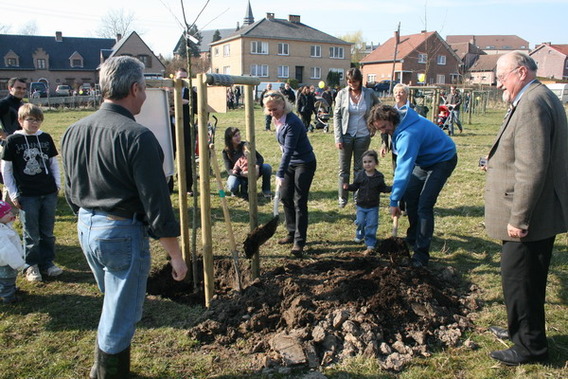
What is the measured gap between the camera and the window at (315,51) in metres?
55.3

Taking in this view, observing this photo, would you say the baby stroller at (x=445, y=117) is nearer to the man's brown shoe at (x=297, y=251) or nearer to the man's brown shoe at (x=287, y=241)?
the man's brown shoe at (x=287, y=241)

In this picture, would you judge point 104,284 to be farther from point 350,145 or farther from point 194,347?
point 350,145

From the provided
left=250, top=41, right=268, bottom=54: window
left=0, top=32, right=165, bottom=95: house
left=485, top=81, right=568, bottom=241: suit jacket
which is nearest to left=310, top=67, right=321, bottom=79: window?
left=250, top=41, right=268, bottom=54: window

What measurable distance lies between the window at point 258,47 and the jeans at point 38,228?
1981 inches

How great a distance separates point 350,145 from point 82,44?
61240 millimetres

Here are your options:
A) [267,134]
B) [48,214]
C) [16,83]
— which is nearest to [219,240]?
[48,214]

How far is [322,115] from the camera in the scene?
17891mm

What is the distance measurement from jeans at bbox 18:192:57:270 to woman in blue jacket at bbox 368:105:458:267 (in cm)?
353

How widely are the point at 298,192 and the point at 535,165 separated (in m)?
2.86

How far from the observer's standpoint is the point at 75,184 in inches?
102

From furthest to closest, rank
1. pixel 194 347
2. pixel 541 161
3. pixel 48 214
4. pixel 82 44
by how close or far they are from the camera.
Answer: pixel 82 44 → pixel 48 214 → pixel 194 347 → pixel 541 161

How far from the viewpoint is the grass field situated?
3.19 m

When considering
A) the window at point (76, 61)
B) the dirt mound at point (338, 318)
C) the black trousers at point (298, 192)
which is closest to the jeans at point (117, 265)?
the dirt mound at point (338, 318)

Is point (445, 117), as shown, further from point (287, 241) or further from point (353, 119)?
point (287, 241)
